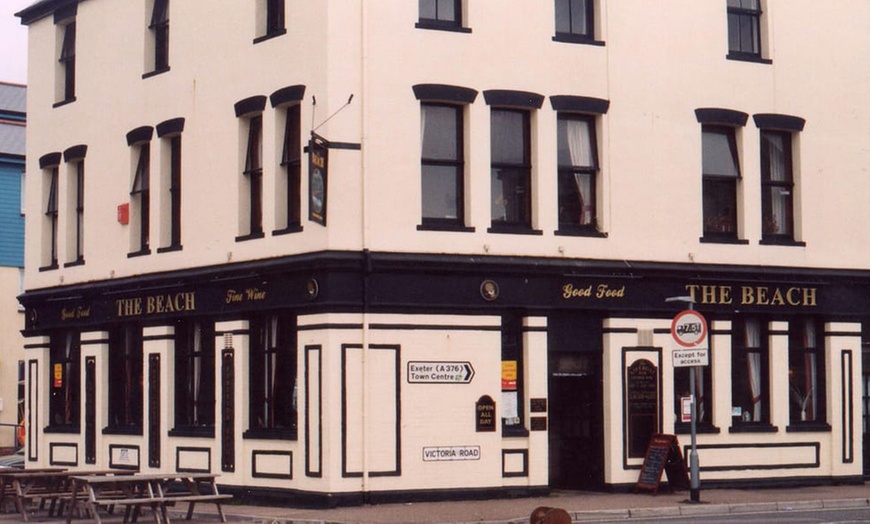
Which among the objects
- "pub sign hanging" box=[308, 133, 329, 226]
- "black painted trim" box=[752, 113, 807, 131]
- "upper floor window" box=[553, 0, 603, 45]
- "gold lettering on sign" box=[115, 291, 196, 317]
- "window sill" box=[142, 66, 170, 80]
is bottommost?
"gold lettering on sign" box=[115, 291, 196, 317]

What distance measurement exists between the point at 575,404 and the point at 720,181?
16.9 ft

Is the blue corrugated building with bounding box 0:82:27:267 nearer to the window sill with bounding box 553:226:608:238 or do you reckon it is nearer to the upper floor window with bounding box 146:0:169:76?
the upper floor window with bounding box 146:0:169:76

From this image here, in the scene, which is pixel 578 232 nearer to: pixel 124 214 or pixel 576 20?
pixel 576 20

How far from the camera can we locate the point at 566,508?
25.0 m

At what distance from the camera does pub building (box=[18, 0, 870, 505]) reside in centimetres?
2670

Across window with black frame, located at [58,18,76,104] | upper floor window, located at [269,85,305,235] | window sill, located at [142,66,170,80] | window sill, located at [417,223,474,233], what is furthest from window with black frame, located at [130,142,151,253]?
window sill, located at [417,223,474,233]

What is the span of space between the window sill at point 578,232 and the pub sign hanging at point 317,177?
454cm

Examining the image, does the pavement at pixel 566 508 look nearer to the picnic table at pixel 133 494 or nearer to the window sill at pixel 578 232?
the picnic table at pixel 133 494

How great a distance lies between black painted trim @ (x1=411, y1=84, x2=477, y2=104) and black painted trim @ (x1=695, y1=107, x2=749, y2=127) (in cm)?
484

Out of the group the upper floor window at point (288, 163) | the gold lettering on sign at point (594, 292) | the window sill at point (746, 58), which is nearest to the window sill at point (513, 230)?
the gold lettering on sign at point (594, 292)

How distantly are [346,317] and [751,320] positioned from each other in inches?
337

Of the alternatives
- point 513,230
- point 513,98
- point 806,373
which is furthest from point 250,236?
point 806,373

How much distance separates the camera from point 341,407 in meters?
26.2

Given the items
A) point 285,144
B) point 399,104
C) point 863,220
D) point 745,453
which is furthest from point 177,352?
point 863,220
